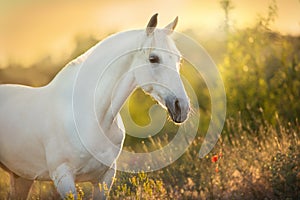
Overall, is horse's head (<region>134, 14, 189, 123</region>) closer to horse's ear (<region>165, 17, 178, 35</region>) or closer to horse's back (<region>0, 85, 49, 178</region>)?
horse's ear (<region>165, 17, 178, 35</region>)

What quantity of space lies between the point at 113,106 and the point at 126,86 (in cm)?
21

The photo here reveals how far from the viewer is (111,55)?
201 inches

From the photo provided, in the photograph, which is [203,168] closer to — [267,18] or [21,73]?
[267,18]

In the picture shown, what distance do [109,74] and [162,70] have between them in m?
0.54

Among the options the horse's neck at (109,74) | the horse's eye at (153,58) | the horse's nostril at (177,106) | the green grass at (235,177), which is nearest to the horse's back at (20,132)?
the horse's neck at (109,74)

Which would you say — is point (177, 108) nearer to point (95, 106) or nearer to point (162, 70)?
point (162, 70)

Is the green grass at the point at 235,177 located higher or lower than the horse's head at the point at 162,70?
lower

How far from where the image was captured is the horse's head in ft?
15.5

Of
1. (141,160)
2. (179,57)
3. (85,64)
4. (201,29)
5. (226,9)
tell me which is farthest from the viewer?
(201,29)

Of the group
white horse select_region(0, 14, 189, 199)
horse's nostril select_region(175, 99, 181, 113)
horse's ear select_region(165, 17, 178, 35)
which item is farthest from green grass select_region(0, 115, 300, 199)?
horse's ear select_region(165, 17, 178, 35)

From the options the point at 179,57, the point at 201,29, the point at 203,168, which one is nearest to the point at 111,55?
the point at 179,57

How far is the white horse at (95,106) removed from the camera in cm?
482

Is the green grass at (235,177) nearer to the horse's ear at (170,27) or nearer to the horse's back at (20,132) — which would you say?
the horse's back at (20,132)

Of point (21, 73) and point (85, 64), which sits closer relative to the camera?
point (85, 64)
